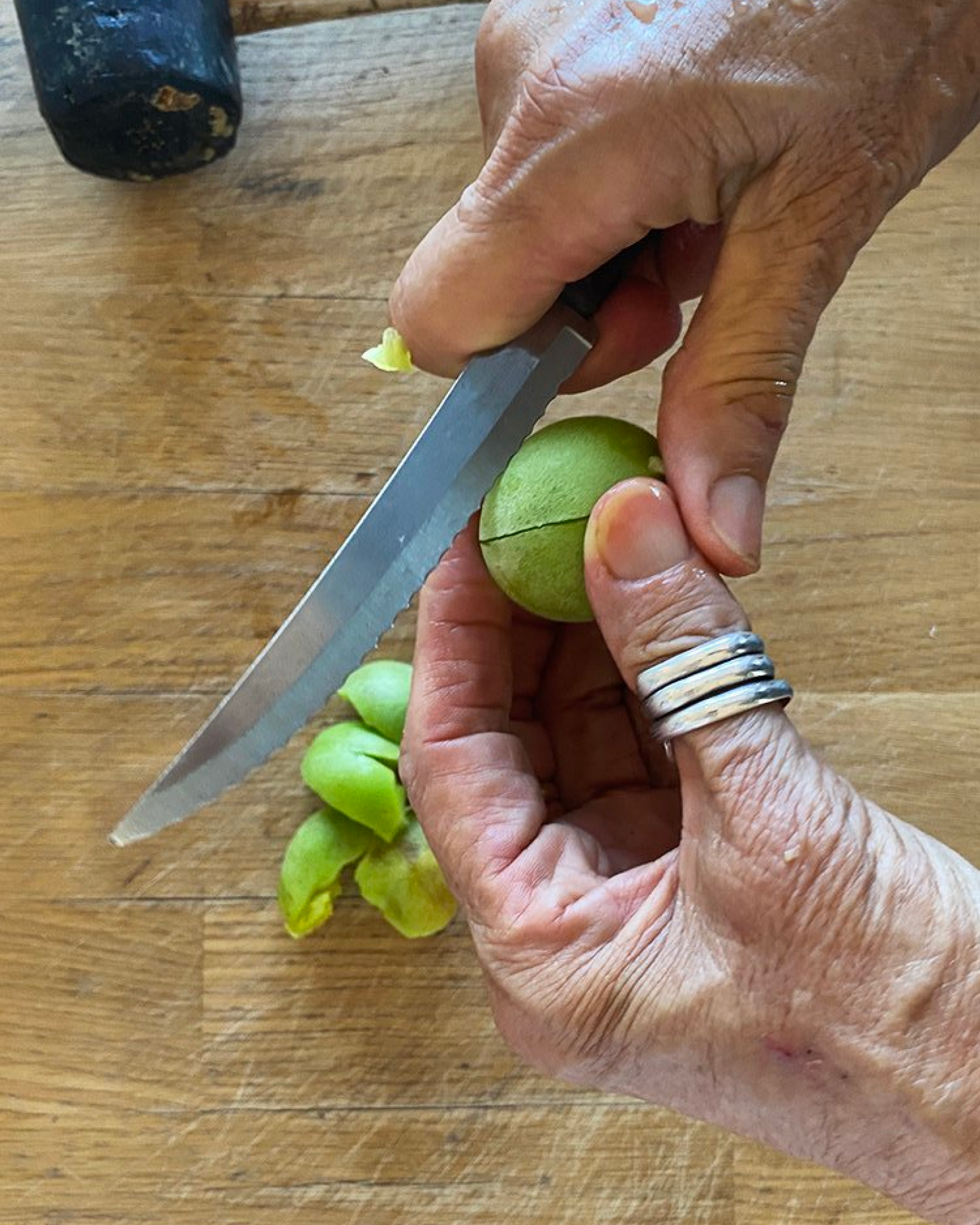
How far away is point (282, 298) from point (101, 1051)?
2.94ft

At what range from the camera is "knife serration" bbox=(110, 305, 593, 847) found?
1.01 metres

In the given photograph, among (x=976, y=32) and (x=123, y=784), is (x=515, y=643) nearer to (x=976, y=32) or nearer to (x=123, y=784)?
(x=123, y=784)

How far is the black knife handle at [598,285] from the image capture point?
1.02 meters

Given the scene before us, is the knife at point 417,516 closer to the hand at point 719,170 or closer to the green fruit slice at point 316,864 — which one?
the hand at point 719,170

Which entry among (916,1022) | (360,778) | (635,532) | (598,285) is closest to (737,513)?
(635,532)

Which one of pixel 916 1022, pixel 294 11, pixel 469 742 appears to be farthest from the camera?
pixel 294 11

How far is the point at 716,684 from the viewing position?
91 cm

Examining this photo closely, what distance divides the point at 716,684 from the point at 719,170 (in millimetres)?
402

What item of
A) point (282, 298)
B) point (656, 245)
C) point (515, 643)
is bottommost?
point (515, 643)

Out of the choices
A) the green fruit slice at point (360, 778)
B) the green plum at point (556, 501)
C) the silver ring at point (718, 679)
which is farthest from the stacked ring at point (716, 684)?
the green fruit slice at point (360, 778)

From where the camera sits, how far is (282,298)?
56.2 inches

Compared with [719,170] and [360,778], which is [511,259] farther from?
[360,778]

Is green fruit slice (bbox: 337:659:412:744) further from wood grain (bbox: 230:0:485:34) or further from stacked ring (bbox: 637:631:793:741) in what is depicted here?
wood grain (bbox: 230:0:485:34)

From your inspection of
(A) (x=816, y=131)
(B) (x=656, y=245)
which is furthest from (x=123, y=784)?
(A) (x=816, y=131)
